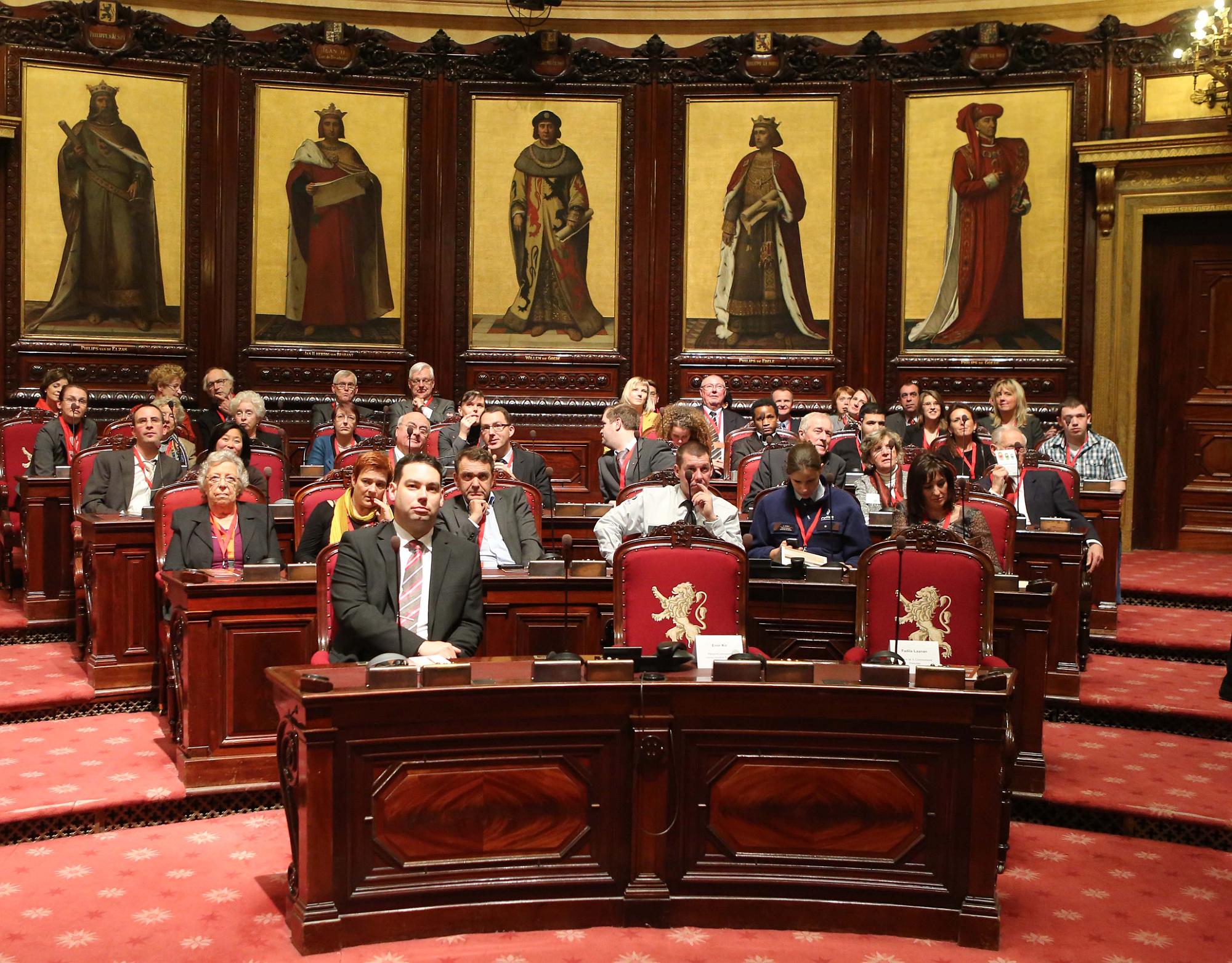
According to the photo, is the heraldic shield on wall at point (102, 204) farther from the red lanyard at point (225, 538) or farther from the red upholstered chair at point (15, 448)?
the red lanyard at point (225, 538)

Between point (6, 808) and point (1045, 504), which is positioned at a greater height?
point (1045, 504)

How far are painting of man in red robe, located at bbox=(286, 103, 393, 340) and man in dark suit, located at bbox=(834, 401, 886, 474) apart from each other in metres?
4.27

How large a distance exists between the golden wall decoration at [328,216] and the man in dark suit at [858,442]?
417 centimetres

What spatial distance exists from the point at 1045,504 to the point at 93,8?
785 centimetres

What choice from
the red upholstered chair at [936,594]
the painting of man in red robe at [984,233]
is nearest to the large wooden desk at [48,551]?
the red upholstered chair at [936,594]

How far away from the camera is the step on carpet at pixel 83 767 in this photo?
464cm

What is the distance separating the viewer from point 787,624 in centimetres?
508

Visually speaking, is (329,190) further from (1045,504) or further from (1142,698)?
(1142,698)

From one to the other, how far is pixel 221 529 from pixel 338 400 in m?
4.11

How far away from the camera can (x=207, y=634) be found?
4.95 m

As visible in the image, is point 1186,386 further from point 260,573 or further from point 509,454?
point 260,573

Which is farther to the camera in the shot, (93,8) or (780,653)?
(93,8)

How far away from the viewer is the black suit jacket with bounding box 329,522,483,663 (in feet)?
13.2

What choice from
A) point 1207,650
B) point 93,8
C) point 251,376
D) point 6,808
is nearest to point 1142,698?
point 1207,650
